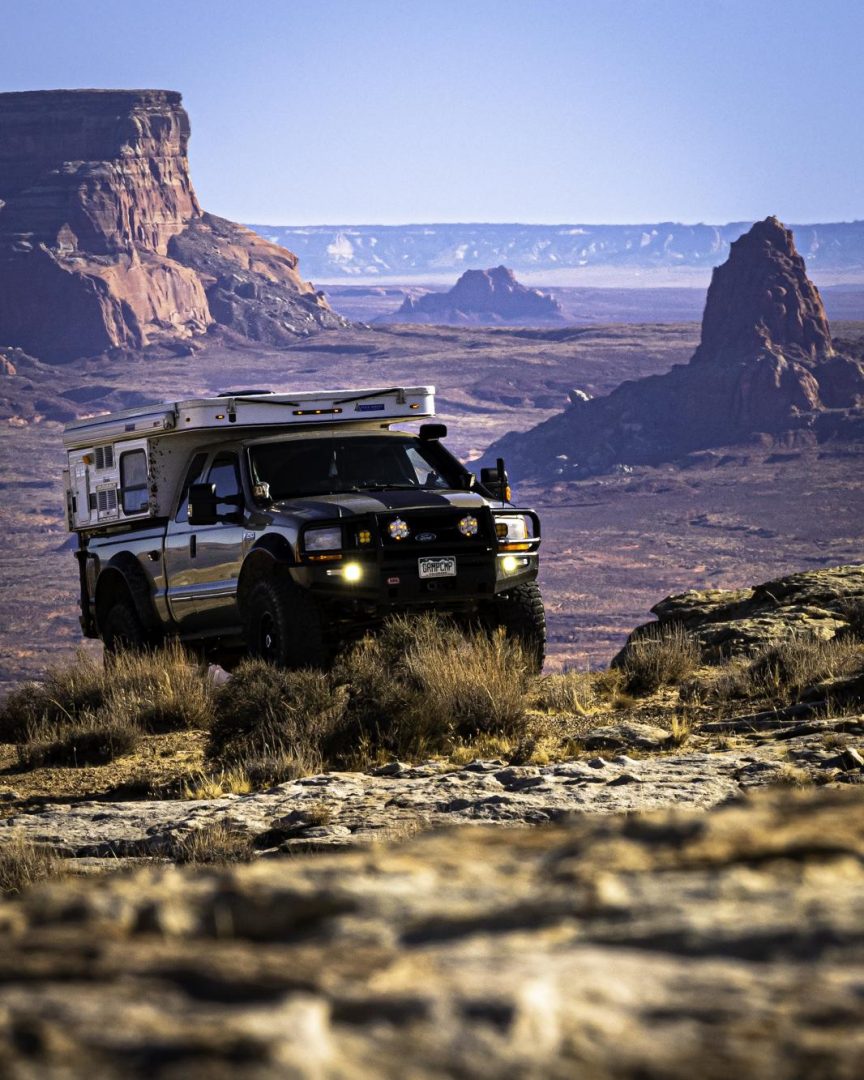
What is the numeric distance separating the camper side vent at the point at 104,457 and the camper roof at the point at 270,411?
161mm

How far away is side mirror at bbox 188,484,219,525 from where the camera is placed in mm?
12594

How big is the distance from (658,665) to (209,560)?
3.62m

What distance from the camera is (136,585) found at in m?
14.0

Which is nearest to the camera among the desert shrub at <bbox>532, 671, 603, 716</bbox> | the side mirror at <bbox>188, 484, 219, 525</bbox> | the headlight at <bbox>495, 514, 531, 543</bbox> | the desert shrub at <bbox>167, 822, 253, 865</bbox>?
the desert shrub at <bbox>167, 822, 253, 865</bbox>

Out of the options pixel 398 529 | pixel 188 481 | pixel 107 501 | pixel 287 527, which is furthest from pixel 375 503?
pixel 107 501

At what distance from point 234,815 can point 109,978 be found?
6188 mm

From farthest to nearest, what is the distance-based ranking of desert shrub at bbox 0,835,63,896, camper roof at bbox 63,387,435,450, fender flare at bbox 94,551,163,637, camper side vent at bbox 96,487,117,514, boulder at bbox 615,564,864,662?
camper side vent at bbox 96,487,117,514 < fender flare at bbox 94,551,163,637 < camper roof at bbox 63,387,435,450 < boulder at bbox 615,564,864,662 < desert shrub at bbox 0,835,63,896

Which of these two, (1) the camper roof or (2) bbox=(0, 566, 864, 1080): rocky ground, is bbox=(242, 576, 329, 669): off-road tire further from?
(2) bbox=(0, 566, 864, 1080): rocky ground

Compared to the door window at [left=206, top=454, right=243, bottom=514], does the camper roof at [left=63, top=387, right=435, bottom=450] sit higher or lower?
higher

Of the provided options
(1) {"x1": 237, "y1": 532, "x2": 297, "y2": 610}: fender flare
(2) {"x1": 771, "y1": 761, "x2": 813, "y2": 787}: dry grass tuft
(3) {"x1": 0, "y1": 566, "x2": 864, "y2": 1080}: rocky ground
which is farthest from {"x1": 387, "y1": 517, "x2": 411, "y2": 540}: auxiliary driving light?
(3) {"x1": 0, "y1": 566, "x2": 864, "y2": 1080}: rocky ground

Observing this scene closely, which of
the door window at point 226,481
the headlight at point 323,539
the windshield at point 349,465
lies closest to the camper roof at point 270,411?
the door window at point 226,481

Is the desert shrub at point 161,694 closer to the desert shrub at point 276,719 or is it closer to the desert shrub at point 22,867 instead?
the desert shrub at point 276,719

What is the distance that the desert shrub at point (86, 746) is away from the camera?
10.6 m

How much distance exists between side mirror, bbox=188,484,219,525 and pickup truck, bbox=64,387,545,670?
0.01m
